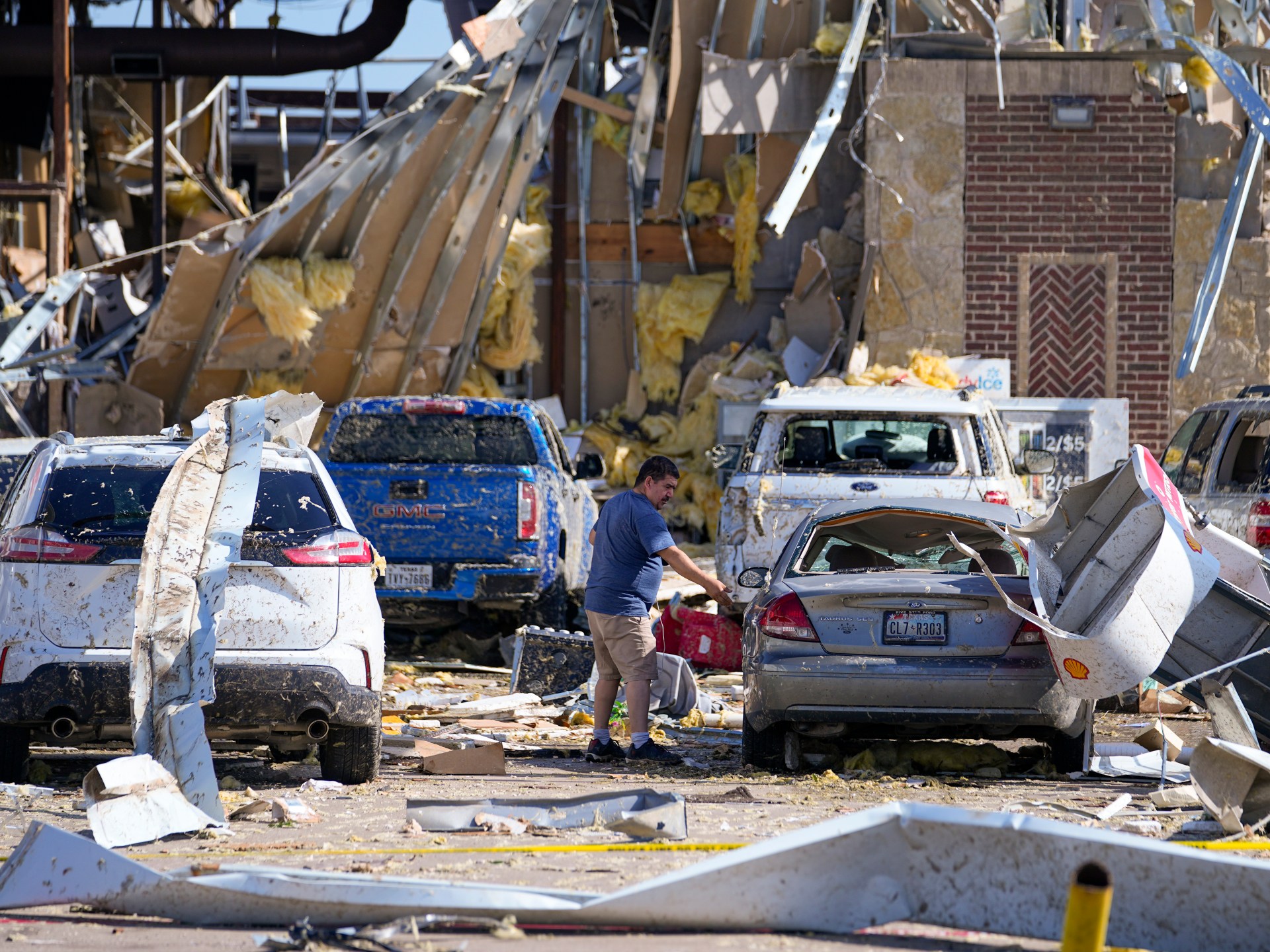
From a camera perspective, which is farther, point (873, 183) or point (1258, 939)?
point (873, 183)

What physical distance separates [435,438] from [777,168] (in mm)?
7766

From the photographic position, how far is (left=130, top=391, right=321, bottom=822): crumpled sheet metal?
6699 mm

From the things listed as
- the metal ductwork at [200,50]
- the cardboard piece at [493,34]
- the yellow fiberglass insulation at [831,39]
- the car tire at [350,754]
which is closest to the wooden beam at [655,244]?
the yellow fiberglass insulation at [831,39]

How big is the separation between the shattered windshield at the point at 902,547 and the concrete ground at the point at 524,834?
1103 millimetres

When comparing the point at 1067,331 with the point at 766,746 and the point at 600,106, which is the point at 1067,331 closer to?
the point at 600,106

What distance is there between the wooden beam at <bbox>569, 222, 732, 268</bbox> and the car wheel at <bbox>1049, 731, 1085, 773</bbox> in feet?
41.6

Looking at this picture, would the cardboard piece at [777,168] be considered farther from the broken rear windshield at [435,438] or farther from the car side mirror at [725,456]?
the broken rear windshield at [435,438]

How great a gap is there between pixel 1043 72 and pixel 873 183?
226 cm

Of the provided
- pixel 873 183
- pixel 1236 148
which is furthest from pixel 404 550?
pixel 1236 148

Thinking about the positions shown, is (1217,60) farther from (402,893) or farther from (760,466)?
(402,893)

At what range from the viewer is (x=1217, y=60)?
54.2 ft

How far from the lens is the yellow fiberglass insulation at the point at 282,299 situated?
1731 cm

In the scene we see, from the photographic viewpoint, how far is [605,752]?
29.7ft

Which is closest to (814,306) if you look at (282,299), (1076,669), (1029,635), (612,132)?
(612,132)
